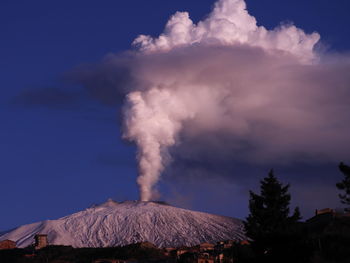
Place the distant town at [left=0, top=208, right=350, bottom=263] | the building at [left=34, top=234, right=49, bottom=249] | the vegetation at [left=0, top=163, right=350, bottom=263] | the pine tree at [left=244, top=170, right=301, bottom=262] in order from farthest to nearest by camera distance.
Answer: the building at [left=34, top=234, right=49, bottom=249] → the distant town at [left=0, top=208, right=350, bottom=263] → the pine tree at [left=244, top=170, right=301, bottom=262] → the vegetation at [left=0, top=163, right=350, bottom=263]

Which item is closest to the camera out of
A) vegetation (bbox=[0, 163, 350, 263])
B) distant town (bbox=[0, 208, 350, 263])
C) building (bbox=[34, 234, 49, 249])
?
vegetation (bbox=[0, 163, 350, 263])

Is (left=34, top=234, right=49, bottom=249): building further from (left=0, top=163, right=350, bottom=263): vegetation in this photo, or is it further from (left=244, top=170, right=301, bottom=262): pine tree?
(left=244, top=170, right=301, bottom=262): pine tree

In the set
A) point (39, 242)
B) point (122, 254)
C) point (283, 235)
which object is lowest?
point (283, 235)

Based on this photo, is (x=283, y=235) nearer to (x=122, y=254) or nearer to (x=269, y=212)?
(x=269, y=212)

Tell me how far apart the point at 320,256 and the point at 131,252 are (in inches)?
3090

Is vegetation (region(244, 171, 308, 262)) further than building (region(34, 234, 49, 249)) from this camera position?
No

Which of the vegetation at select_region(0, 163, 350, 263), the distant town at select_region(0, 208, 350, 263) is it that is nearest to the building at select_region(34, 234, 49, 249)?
the distant town at select_region(0, 208, 350, 263)

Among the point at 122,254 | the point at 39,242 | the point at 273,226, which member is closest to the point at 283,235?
the point at 273,226

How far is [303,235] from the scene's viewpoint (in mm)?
47719

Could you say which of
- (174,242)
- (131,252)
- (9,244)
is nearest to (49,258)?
(131,252)

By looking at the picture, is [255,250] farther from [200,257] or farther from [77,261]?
[77,261]

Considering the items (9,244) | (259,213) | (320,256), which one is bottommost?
(320,256)

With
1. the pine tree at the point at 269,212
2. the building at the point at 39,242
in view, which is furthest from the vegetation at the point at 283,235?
the building at the point at 39,242

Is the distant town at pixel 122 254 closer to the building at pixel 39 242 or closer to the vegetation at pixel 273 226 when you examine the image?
the building at pixel 39 242
